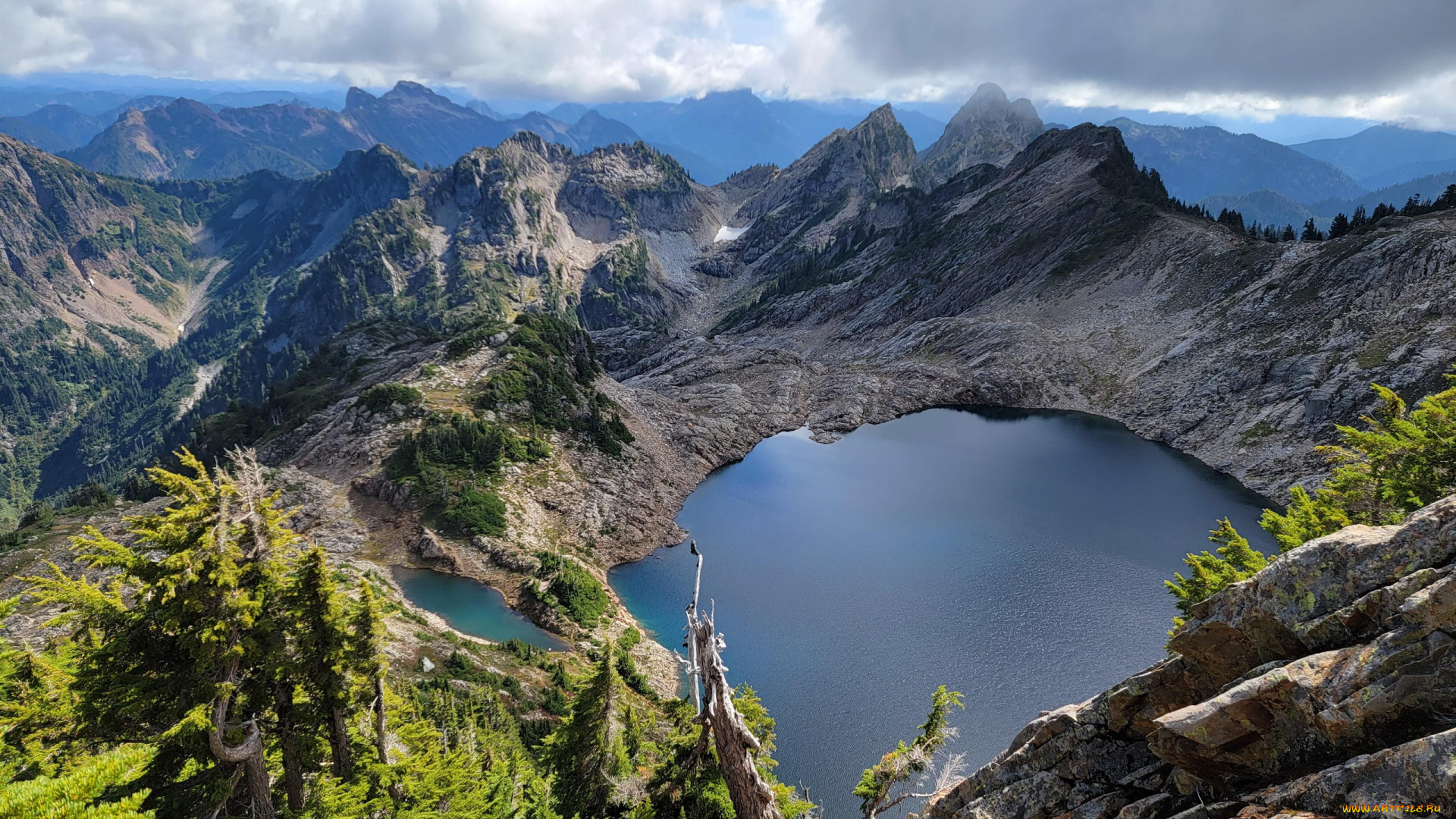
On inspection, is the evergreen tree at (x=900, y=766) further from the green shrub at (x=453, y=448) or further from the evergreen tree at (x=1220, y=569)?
the green shrub at (x=453, y=448)

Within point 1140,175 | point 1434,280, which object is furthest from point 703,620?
point 1140,175

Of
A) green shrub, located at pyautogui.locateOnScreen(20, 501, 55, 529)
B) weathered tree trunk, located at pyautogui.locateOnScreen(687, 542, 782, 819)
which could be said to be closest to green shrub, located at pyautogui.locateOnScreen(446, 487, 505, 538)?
green shrub, located at pyautogui.locateOnScreen(20, 501, 55, 529)

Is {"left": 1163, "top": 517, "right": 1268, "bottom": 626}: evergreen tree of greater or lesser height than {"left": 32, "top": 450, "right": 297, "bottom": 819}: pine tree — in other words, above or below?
below

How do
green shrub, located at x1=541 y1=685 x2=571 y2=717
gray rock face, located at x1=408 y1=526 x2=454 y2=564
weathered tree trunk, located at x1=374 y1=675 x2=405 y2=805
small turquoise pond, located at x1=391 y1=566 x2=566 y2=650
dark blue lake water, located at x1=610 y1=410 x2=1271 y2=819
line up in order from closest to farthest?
1. weathered tree trunk, located at x1=374 y1=675 x2=405 y2=805
2. green shrub, located at x1=541 y1=685 x2=571 y2=717
3. dark blue lake water, located at x1=610 y1=410 x2=1271 y2=819
4. small turquoise pond, located at x1=391 y1=566 x2=566 y2=650
5. gray rock face, located at x1=408 y1=526 x2=454 y2=564

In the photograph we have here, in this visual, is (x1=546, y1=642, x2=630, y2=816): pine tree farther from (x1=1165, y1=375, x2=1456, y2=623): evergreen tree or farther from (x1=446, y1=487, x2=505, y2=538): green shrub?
(x1=446, y1=487, x2=505, y2=538): green shrub

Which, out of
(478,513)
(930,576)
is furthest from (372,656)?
(930,576)

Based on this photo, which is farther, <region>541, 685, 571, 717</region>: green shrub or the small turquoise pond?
the small turquoise pond
